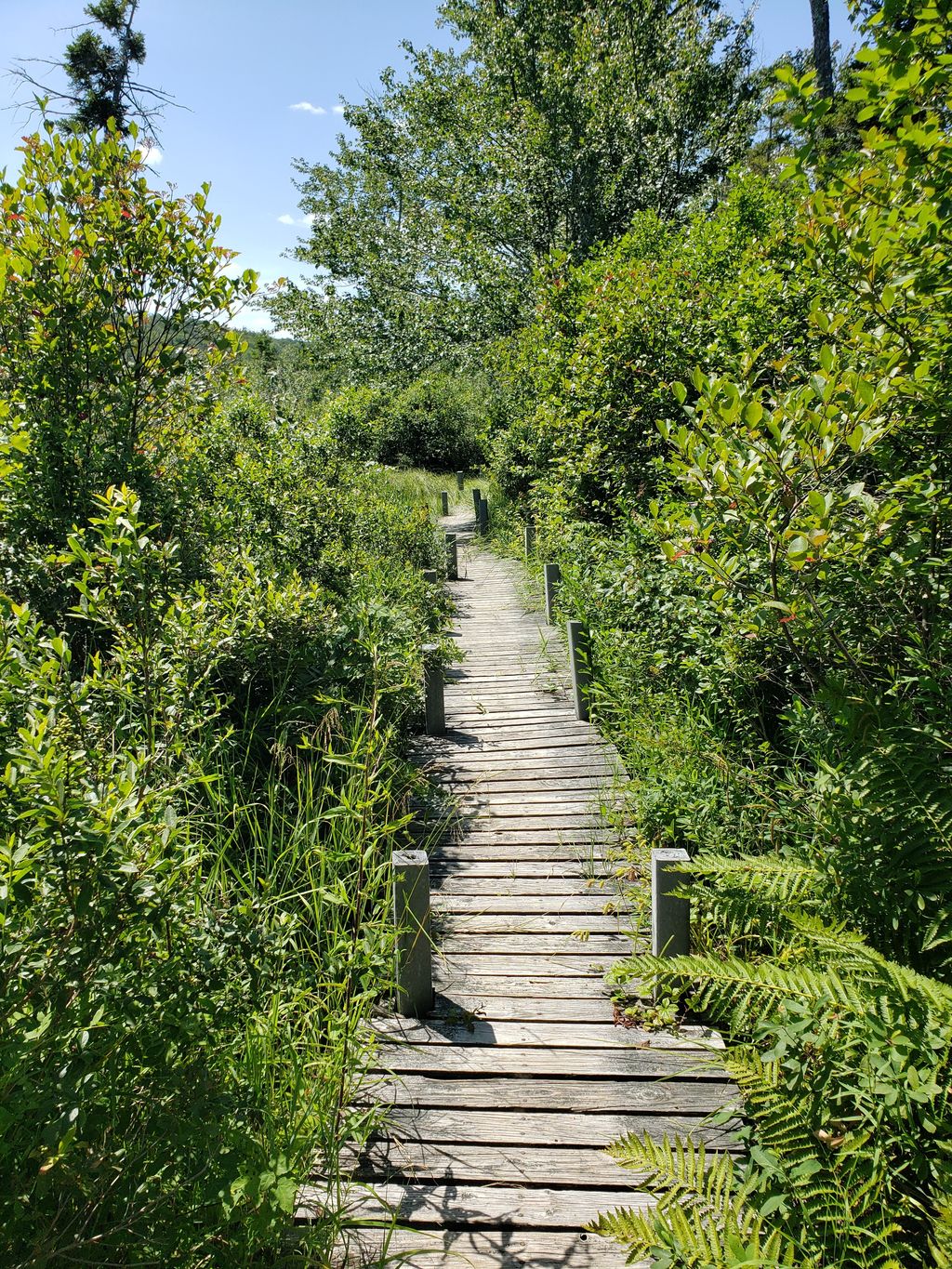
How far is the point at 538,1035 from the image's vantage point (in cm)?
327

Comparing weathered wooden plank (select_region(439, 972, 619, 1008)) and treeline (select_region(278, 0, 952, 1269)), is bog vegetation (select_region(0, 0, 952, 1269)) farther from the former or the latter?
weathered wooden plank (select_region(439, 972, 619, 1008))

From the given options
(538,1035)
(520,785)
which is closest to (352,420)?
(520,785)

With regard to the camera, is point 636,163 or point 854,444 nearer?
point 854,444

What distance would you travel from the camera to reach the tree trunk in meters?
15.1

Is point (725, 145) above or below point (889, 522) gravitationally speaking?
above

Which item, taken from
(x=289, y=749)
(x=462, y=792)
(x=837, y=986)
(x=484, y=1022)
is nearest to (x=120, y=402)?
(x=289, y=749)

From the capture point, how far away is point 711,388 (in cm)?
290

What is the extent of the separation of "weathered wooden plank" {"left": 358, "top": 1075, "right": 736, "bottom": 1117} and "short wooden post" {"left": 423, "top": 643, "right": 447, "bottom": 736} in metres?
3.53

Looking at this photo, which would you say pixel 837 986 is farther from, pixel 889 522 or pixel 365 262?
pixel 365 262

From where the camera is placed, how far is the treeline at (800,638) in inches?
87.1

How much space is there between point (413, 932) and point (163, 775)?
4.35 feet

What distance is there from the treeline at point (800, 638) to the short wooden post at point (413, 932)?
0.98 m

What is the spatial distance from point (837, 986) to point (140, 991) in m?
2.20

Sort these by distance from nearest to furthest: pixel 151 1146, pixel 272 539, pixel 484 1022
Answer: pixel 151 1146
pixel 484 1022
pixel 272 539
